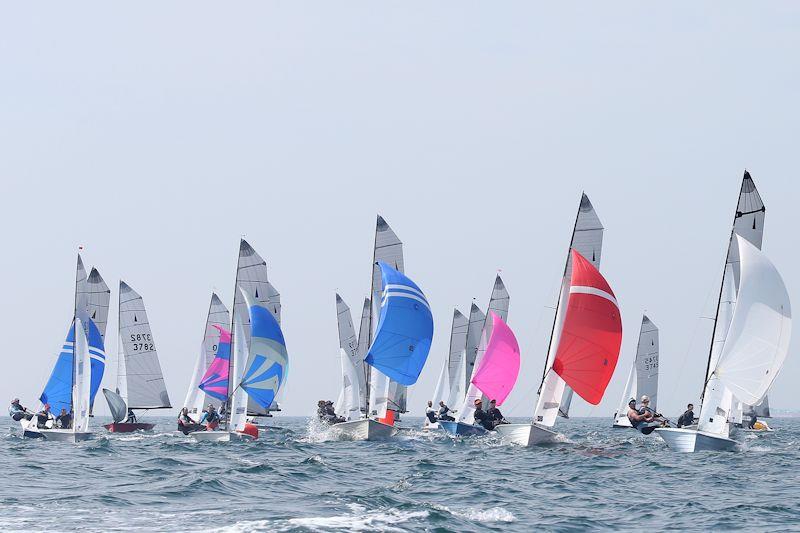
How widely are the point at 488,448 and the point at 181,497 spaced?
53.4 ft

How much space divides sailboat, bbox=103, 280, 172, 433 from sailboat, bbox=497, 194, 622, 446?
2661 cm

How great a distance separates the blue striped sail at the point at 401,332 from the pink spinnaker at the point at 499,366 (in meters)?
6.36

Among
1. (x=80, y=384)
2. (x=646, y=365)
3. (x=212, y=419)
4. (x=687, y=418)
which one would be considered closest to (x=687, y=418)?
(x=687, y=418)

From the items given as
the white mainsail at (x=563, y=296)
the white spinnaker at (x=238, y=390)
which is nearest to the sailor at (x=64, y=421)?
the white spinnaker at (x=238, y=390)

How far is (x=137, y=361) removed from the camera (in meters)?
57.9

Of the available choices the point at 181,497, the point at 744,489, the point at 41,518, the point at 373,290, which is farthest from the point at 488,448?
the point at 41,518

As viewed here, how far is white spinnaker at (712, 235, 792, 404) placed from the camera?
101 feet

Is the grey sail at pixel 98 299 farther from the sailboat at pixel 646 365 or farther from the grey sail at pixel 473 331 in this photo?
the sailboat at pixel 646 365

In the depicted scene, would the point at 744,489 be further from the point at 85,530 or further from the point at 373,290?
the point at 373,290

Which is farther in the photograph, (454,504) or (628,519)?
(454,504)

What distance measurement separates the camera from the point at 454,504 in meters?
22.2

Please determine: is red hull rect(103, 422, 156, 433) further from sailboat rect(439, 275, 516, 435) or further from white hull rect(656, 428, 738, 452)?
white hull rect(656, 428, 738, 452)

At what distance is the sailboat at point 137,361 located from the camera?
57.5 m

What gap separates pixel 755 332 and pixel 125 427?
104 ft
